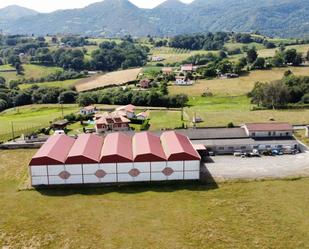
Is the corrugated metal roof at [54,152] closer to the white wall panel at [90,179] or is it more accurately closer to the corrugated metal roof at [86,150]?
the corrugated metal roof at [86,150]

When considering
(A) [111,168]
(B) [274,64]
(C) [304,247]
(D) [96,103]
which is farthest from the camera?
(B) [274,64]

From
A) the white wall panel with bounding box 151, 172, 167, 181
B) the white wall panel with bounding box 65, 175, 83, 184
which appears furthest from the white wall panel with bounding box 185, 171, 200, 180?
the white wall panel with bounding box 65, 175, 83, 184

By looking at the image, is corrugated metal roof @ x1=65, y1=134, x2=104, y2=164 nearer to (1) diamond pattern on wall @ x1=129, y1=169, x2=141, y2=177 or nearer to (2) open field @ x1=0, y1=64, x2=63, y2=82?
(1) diamond pattern on wall @ x1=129, y1=169, x2=141, y2=177

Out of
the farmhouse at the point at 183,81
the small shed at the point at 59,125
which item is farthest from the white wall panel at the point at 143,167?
the farmhouse at the point at 183,81

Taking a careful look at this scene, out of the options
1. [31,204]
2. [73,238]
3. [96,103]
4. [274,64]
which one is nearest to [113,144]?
[31,204]

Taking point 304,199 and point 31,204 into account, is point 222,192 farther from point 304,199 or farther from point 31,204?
point 31,204

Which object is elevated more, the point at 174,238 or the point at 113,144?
the point at 113,144

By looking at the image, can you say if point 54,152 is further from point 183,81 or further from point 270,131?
point 183,81
